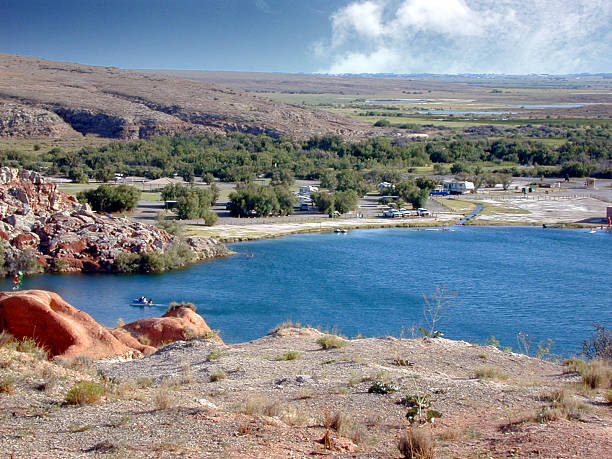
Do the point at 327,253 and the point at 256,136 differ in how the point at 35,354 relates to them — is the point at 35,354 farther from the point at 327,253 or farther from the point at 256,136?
the point at 256,136

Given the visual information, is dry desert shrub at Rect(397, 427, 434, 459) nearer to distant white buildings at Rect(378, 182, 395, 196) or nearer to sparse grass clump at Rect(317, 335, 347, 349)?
sparse grass clump at Rect(317, 335, 347, 349)

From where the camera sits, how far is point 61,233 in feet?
126

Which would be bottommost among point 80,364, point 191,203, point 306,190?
point 306,190

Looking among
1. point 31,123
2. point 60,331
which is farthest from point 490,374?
point 31,123

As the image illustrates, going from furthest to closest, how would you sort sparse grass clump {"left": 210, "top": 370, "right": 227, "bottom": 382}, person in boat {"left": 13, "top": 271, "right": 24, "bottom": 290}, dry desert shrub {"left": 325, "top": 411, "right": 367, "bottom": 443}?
1. person in boat {"left": 13, "top": 271, "right": 24, "bottom": 290}
2. sparse grass clump {"left": 210, "top": 370, "right": 227, "bottom": 382}
3. dry desert shrub {"left": 325, "top": 411, "right": 367, "bottom": 443}

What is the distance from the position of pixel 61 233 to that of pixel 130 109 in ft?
243

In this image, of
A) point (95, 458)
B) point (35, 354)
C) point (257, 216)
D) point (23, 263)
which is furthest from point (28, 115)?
point (95, 458)

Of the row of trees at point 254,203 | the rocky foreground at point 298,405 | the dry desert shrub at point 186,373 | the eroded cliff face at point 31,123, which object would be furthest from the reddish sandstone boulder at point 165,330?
the eroded cliff face at point 31,123

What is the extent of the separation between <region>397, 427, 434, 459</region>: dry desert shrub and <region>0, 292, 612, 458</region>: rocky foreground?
0.23ft

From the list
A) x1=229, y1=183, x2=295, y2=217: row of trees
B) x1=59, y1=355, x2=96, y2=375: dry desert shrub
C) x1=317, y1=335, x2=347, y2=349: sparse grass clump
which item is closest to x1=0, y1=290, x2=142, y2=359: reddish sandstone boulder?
x1=59, y1=355, x2=96, y2=375: dry desert shrub

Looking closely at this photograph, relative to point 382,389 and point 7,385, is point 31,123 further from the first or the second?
point 382,389

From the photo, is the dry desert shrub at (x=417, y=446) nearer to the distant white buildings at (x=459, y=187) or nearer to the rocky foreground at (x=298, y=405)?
the rocky foreground at (x=298, y=405)

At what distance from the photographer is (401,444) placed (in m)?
8.70

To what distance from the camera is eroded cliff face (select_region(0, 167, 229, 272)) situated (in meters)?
37.2
